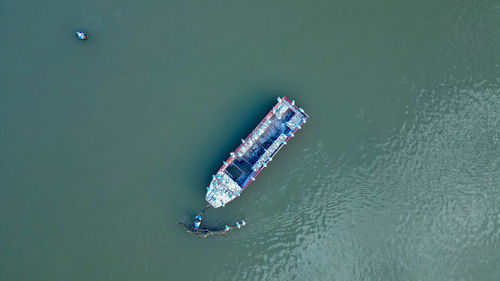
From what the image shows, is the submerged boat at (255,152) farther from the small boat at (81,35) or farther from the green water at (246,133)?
the small boat at (81,35)

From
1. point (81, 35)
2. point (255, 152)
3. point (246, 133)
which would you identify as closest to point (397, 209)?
point (255, 152)

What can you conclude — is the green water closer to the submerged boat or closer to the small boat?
the small boat

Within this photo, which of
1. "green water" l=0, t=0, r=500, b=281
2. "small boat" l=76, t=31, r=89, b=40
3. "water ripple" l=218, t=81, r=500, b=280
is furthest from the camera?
"small boat" l=76, t=31, r=89, b=40

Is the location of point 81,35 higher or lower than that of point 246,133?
lower

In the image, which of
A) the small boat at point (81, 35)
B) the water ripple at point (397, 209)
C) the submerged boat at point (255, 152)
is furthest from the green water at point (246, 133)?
the submerged boat at point (255, 152)

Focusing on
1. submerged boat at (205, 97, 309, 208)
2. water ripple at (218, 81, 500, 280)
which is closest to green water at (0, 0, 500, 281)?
water ripple at (218, 81, 500, 280)

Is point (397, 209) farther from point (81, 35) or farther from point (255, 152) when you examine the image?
point (81, 35)
